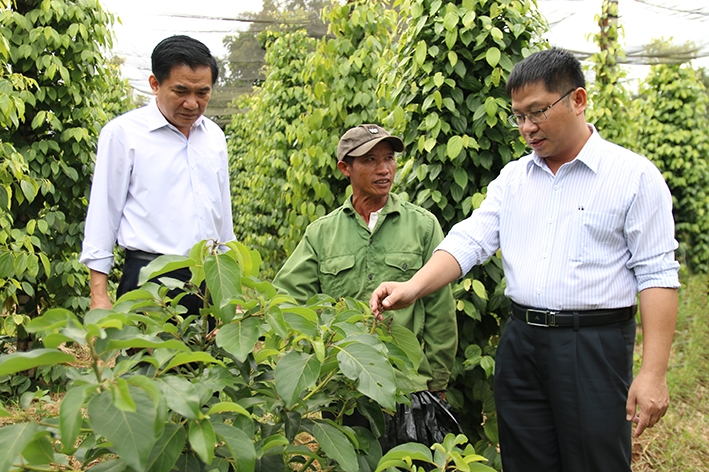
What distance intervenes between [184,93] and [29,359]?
1753 millimetres

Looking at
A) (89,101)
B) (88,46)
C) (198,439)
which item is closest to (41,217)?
(89,101)

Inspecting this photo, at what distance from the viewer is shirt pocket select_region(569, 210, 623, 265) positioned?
1971 millimetres

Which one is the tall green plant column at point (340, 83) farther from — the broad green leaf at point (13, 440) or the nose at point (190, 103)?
the broad green leaf at point (13, 440)

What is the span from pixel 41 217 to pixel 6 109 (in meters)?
1.29

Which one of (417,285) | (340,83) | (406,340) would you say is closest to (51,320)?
(406,340)

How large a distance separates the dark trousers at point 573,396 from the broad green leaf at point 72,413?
151 centimetres

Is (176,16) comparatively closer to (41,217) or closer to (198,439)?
(41,217)

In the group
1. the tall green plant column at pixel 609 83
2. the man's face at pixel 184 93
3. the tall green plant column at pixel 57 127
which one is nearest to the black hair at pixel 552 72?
the man's face at pixel 184 93

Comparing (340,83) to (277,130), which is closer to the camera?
(340,83)

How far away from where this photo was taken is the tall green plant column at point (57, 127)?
401 cm

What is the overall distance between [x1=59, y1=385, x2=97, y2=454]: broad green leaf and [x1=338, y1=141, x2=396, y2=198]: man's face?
1.77 meters

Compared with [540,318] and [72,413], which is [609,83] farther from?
[72,413]

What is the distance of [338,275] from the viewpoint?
247 cm

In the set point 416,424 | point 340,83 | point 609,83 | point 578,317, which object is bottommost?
point 416,424
